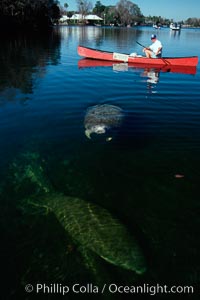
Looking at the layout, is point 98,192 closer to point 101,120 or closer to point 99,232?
point 99,232

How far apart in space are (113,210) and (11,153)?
4029mm

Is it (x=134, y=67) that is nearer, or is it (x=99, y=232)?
(x=99, y=232)

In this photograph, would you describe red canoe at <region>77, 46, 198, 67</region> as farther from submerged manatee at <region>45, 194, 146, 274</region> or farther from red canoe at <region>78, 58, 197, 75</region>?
submerged manatee at <region>45, 194, 146, 274</region>

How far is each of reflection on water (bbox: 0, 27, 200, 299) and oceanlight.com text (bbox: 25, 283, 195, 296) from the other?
8 cm

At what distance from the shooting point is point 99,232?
485 cm

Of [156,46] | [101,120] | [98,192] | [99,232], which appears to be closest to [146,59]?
[156,46]

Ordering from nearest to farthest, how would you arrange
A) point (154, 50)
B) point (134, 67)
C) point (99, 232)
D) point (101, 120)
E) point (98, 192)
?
point (99, 232) → point (98, 192) → point (101, 120) → point (154, 50) → point (134, 67)

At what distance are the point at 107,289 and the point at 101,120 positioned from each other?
240 inches

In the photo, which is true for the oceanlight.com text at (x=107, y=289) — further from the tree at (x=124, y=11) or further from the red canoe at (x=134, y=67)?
the tree at (x=124, y=11)

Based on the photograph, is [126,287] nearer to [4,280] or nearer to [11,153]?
[4,280]

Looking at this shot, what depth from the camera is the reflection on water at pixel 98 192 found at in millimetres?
4484

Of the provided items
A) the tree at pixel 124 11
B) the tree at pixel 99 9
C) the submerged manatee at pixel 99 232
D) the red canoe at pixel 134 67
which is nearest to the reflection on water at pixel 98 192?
the submerged manatee at pixel 99 232

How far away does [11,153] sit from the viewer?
7898mm

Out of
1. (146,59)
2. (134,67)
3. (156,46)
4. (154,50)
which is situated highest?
(156,46)
